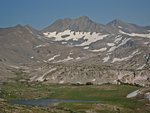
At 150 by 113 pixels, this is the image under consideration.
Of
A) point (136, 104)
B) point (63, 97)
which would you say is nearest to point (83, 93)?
point (63, 97)

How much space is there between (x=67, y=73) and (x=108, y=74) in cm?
2536

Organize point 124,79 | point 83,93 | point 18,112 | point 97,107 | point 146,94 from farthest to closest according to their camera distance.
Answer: point 124,79 → point 83,93 → point 146,94 → point 97,107 → point 18,112

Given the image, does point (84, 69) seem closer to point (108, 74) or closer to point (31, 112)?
point (108, 74)

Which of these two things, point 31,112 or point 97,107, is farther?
point 97,107

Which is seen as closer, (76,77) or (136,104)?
(136,104)

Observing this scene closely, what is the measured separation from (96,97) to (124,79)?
61054 millimetres

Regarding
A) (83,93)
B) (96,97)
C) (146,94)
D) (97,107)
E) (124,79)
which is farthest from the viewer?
(124,79)

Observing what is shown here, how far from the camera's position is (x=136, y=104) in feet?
240

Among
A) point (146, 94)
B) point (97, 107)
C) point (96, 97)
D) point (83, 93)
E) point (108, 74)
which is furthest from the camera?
point (108, 74)

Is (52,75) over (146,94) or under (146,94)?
over

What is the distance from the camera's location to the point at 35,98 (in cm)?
10156

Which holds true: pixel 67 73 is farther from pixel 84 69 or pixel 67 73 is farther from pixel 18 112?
pixel 18 112

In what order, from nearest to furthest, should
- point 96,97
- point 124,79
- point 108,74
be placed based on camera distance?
point 96,97, point 124,79, point 108,74

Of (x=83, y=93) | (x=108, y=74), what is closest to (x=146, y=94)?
(x=83, y=93)
